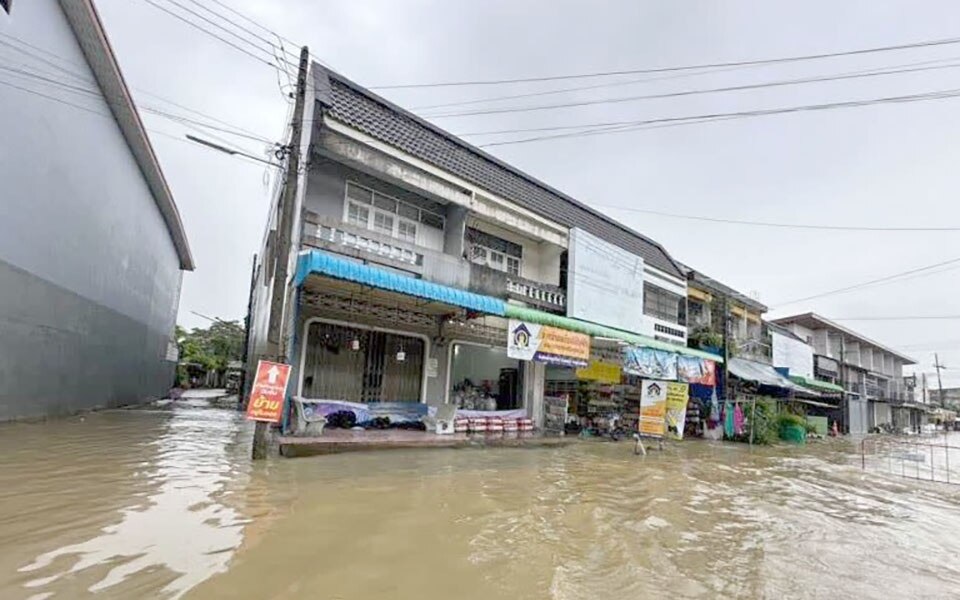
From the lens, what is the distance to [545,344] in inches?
Answer: 536

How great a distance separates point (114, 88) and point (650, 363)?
17.8m

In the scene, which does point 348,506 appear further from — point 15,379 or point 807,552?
point 15,379

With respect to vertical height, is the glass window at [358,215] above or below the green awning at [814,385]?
above

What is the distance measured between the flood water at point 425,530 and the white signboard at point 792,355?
18.9m

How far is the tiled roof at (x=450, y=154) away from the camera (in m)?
11.5

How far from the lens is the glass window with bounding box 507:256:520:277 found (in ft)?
53.6

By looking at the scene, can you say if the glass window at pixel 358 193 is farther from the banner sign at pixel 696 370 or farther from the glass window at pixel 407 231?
the banner sign at pixel 696 370

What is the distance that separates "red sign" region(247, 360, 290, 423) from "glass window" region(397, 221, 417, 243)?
5903 millimetres

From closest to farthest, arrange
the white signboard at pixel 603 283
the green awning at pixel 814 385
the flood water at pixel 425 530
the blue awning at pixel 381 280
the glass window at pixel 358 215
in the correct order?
the flood water at pixel 425 530 < the blue awning at pixel 381 280 < the glass window at pixel 358 215 < the white signboard at pixel 603 283 < the green awning at pixel 814 385

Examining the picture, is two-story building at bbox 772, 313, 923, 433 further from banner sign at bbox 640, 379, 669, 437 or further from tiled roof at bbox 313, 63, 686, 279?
banner sign at bbox 640, 379, 669, 437

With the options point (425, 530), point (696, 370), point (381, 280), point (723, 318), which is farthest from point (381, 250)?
point (723, 318)

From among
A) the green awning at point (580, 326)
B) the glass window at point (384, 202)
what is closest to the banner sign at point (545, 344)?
the green awning at point (580, 326)

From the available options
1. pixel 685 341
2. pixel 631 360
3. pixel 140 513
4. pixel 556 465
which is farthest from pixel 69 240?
pixel 685 341

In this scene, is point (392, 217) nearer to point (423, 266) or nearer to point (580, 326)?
point (423, 266)
